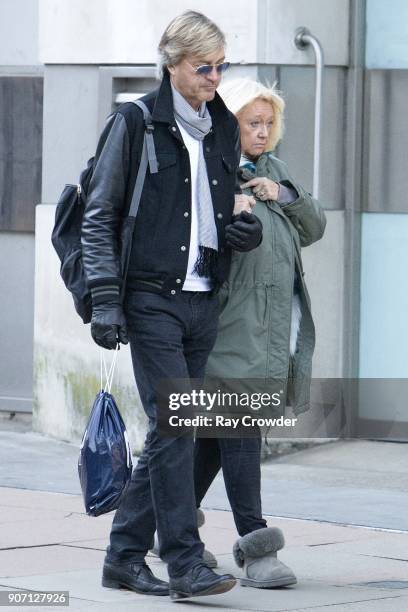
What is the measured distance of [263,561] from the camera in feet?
18.1

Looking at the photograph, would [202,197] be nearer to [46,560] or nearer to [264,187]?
[264,187]

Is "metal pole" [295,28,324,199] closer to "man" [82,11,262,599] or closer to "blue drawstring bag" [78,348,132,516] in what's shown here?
"man" [82,11,262,599]

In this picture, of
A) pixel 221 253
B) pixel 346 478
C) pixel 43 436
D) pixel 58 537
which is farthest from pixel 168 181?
pixel 43 436

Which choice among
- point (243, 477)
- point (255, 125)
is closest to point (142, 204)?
point (255, 125)

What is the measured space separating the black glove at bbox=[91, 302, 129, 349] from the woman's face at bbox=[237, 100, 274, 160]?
3.10 ft

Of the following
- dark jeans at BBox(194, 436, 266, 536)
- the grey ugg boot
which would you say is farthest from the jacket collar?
the grey ugg boot

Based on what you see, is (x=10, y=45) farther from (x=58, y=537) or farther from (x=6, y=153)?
(x=58, y=537)

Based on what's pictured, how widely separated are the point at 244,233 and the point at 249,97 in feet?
2.06

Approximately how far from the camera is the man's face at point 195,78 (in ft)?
17.3

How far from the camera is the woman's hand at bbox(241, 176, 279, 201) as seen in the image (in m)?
5.61

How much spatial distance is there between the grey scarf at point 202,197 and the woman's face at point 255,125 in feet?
1.13

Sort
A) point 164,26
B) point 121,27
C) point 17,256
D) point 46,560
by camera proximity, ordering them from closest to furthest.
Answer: point 46,560
point 164,26
point 121,27
point 17,256

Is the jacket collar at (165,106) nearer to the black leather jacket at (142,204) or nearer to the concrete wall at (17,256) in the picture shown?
the black leather jacket at (142,204)

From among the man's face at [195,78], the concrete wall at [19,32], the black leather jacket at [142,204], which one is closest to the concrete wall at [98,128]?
the concrete wall at [19,32]
